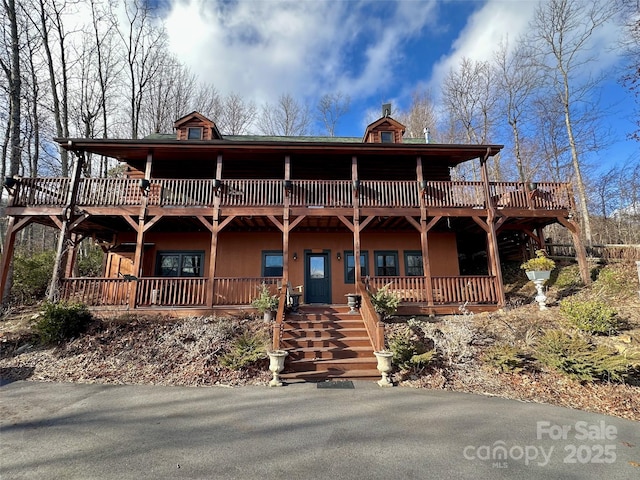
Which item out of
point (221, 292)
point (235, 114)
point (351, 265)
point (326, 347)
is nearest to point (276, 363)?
point (326, 347)

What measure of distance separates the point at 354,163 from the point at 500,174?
17653 mm

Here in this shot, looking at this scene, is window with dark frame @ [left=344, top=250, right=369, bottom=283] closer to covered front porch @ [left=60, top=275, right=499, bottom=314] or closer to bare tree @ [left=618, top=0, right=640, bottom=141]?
covered front porch @ [left=60, top=275, right=499, bottom=314]

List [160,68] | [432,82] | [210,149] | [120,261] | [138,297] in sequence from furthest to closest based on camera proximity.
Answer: [432,82] < [160,68] < [120,261] < [210,149] < [138,297]

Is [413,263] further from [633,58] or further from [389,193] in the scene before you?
[633,58]

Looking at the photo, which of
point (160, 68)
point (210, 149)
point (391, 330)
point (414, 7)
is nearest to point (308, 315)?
point (391, 330)

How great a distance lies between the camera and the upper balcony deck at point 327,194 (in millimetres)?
11180

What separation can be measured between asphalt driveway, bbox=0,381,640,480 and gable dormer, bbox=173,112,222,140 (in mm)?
11483

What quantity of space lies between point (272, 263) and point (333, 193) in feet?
13.4

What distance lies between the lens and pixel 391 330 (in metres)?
8.64

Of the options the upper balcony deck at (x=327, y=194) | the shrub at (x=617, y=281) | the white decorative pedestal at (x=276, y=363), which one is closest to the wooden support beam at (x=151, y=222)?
the upper balcony deck at (x=327, y=194)

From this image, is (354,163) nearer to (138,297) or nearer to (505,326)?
(505,326)

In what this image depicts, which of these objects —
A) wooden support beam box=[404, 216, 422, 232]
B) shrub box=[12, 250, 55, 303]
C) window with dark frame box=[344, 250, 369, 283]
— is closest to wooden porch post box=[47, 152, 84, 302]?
shrub box=[12, 250, 55, 303]

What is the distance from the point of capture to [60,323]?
827 centimetres

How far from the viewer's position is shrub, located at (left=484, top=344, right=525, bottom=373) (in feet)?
21.9
